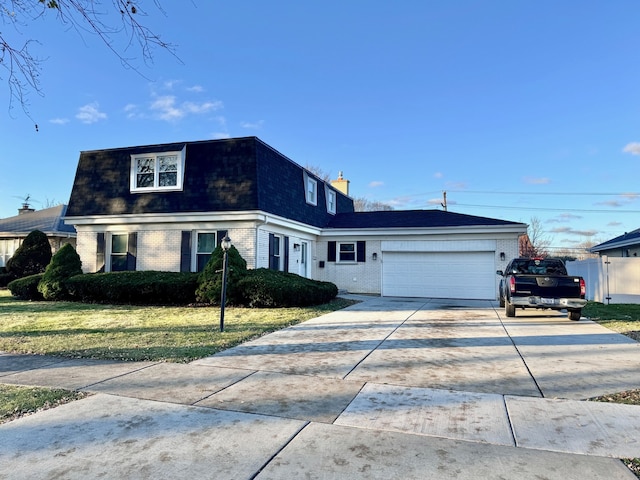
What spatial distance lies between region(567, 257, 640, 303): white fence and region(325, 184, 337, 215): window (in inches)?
474

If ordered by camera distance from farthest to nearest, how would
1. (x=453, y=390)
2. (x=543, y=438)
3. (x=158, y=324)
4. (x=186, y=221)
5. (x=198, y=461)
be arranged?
(x=186, y=221)
(x=158, y=324)
(x=453, y=390)
(x=543, y=438)
(x=198, y=461)

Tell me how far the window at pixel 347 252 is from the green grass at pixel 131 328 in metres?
6.37

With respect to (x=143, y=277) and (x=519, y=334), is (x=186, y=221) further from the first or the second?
(x=519, y=334)

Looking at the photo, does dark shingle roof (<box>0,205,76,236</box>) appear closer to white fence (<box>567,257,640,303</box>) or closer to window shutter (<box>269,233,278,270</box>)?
window shutter (<box>269,233,278,270</box>)

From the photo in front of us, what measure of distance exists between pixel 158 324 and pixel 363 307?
6.29 m

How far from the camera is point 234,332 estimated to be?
8.41 m

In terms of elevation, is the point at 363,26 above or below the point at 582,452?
above

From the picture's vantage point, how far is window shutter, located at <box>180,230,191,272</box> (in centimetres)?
1509

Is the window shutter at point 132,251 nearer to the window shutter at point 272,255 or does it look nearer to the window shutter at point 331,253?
the window shutter at point 272,255

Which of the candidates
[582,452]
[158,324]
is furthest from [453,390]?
[158,324]

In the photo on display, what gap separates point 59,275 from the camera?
45.9ft

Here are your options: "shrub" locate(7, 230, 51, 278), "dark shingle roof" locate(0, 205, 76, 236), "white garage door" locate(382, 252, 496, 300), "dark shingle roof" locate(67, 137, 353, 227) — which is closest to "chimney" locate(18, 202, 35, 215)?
"dark shingle roof" locate(0, 205, 76, 236)

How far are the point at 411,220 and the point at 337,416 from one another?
16197mm

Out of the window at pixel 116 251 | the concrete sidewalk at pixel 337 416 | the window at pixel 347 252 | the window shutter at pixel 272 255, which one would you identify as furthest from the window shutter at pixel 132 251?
the concrete sidewalk at pixel 337 416
